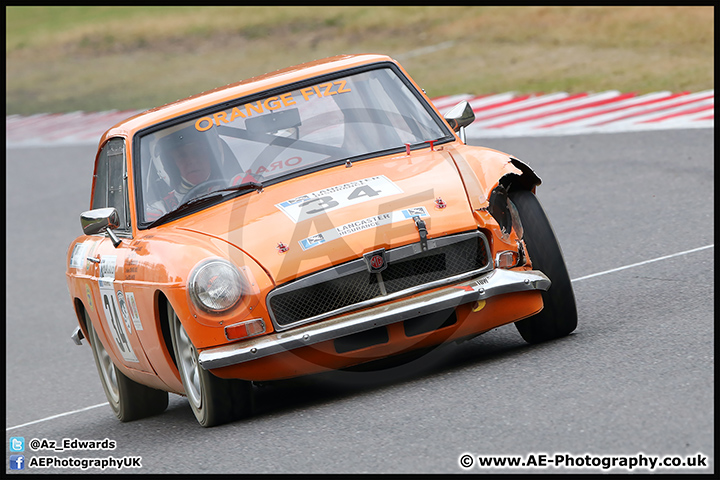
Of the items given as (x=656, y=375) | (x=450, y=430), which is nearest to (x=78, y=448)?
(x=450, y=430)

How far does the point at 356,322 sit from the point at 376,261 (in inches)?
12.0

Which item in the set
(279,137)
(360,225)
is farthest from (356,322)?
(279,137)

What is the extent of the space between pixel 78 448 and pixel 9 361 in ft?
14.7

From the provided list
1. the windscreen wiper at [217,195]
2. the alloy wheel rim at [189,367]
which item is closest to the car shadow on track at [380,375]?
the alloy wheel rim at [189,367]

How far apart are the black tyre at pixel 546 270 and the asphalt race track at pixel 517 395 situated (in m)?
0.09

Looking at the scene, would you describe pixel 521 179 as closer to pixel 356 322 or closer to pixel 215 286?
pixel 356 322

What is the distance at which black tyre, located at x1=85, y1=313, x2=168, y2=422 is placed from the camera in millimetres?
6852

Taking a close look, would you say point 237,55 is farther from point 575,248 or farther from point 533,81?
point 575,248

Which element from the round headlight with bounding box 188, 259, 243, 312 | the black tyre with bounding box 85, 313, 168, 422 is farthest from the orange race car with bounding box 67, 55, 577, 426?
the black tyre with bounding box 85, 313, 168, 422

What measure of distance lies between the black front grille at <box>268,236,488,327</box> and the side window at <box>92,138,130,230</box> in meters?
1.36

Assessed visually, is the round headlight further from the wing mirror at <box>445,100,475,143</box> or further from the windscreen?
the wing mirror at <box>445,100,475,143</box>

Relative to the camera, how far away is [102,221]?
19.7 ft

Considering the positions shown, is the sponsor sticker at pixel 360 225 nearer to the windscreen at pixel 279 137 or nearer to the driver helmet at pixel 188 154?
the windscreen at pixel 279 137

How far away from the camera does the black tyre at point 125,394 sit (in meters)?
6.85
